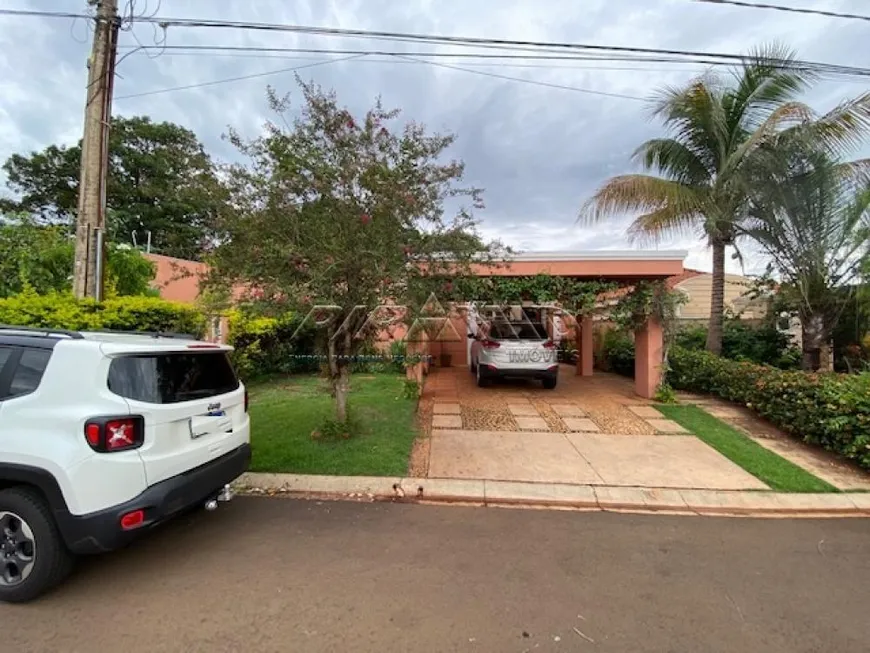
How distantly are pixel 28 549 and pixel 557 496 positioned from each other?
13.7 feet

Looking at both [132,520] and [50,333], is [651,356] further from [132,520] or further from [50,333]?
[50,333]

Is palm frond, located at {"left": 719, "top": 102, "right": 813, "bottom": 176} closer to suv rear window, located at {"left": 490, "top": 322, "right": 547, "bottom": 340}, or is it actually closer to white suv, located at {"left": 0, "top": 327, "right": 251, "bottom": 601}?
suv rear window, located at {"left": 490, "top": 322, "right": 547, "bottom": 340}

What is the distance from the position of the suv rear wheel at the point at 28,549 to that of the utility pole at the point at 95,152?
179 inches

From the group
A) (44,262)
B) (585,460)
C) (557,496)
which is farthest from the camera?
(44,262)

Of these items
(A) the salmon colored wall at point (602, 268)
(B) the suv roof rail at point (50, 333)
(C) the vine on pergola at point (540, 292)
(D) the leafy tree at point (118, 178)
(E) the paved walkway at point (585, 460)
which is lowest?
(E) the paved walkway at point (585, 460)

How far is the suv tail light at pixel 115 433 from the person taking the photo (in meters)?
2.67

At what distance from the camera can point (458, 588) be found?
2.97 metres

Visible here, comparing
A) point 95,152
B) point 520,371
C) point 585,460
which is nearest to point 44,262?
point 95,152

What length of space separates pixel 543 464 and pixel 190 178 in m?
5.17

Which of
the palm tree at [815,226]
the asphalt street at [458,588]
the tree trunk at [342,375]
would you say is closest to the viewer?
the asphalt street at [458,588]

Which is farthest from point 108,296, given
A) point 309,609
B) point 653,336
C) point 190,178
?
point 653,336

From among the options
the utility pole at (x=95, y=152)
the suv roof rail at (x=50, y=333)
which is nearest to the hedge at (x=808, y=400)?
the suv roof rail at (x=50, y=333)

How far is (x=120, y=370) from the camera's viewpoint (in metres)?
2.85

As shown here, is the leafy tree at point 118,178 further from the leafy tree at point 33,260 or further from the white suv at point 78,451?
the white suv at point 78,451
